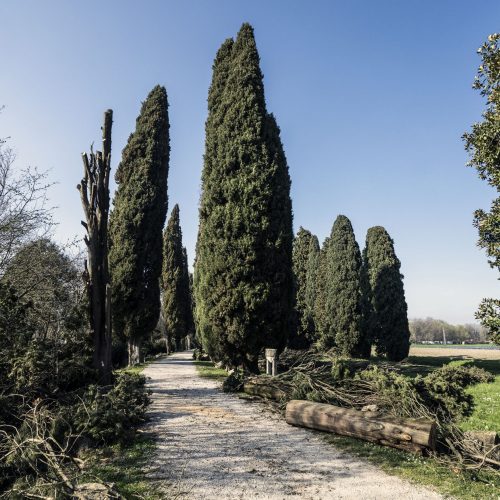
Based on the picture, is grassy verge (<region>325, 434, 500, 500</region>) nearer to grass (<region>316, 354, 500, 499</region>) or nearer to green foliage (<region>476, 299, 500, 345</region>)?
grass (<region>316, 354, 500, 499</region>)

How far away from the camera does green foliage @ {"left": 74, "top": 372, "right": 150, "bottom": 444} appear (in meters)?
5.91

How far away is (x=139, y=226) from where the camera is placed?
20062 mm

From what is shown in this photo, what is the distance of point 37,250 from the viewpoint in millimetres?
13078

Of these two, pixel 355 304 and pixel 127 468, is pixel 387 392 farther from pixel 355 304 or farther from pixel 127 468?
pixel 355 304

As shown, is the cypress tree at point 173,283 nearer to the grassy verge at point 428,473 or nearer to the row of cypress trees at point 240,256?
the row of cypress trees at point 240,256

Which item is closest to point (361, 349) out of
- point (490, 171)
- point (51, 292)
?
point (490, 171)

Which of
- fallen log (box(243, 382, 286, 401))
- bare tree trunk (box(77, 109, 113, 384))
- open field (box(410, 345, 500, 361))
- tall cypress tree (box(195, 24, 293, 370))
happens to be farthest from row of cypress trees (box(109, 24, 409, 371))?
open field (box(410, 345, 500, 361))

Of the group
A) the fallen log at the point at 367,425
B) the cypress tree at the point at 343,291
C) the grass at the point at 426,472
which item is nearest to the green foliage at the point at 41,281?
the fallen log at the point at 367,425

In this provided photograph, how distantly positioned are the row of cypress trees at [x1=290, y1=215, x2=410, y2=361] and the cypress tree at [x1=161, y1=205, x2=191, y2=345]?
38.3ft

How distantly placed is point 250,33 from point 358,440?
49.9ft

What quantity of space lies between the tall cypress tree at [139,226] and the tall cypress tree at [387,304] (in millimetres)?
15139

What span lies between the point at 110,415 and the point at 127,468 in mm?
1414

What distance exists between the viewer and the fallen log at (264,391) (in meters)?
9.01

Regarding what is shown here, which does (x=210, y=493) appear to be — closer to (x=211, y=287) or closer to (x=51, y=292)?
(x=211, y=287)
